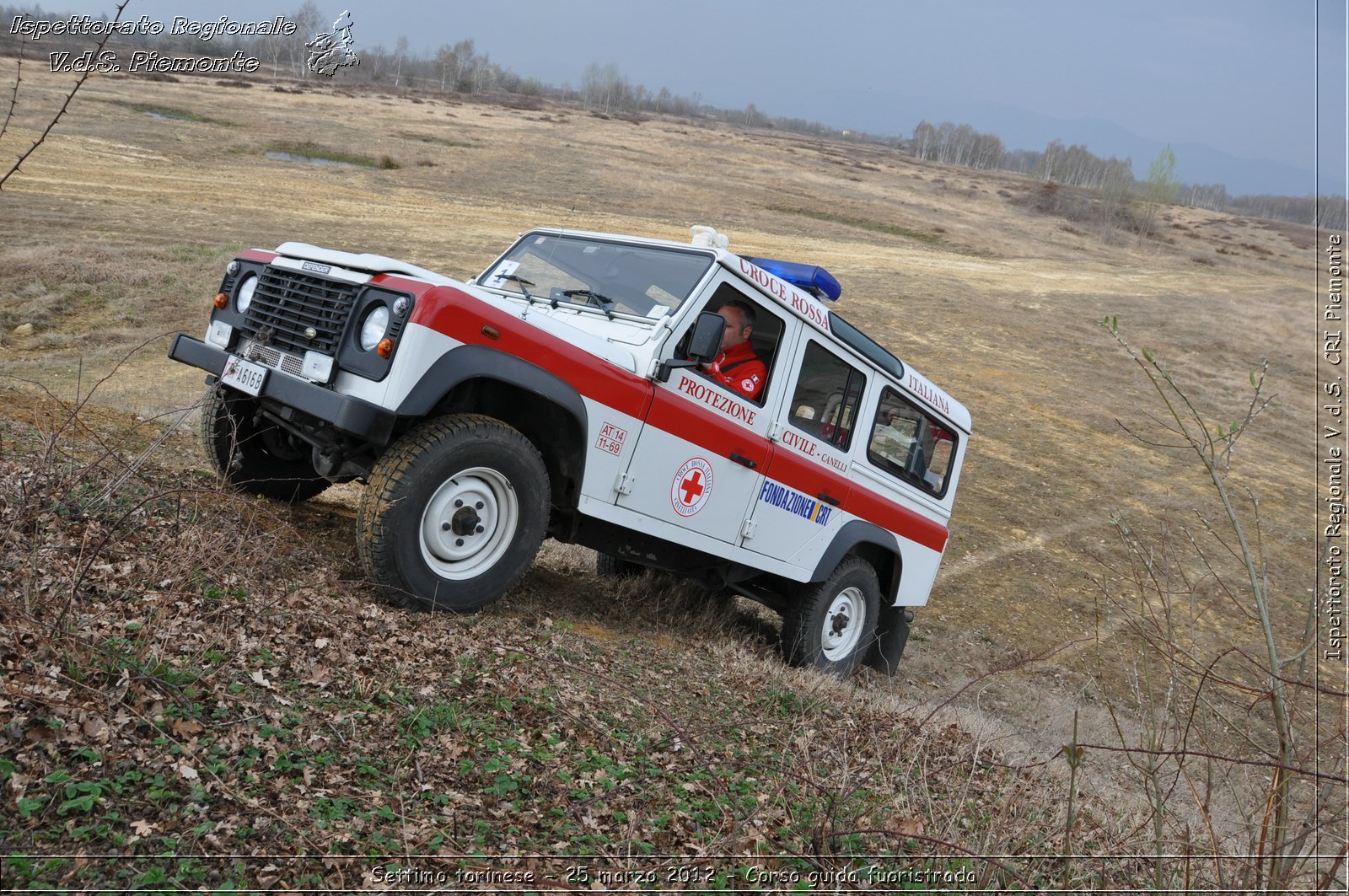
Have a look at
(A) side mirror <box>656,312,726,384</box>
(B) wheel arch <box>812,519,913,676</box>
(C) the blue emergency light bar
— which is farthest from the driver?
(B) wheel arch <box>812,519,913,676</box>

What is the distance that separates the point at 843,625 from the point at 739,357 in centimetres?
263

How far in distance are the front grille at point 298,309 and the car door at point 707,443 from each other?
166 centimetres

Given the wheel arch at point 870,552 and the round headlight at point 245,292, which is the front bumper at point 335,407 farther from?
the wheel arch at point 870,552

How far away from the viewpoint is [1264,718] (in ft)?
30.5

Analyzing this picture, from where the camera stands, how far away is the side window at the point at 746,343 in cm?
582

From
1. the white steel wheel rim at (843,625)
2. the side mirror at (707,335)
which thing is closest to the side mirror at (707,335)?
Result: the side mirror at (707,335)

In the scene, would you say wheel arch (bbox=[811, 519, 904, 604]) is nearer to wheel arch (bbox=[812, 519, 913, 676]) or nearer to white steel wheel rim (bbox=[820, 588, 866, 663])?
wheel arch (bbox=[812, 519, 913, 676])

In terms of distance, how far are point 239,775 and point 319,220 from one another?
22.8 m

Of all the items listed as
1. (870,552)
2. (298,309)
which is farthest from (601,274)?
(870,552)

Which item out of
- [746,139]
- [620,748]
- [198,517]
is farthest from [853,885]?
[746,139]

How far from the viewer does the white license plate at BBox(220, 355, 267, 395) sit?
15.4 ft

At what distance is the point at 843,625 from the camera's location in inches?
297

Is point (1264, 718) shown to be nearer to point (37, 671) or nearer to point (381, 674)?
point (381, 674)

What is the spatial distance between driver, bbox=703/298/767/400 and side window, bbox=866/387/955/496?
1.40 m
